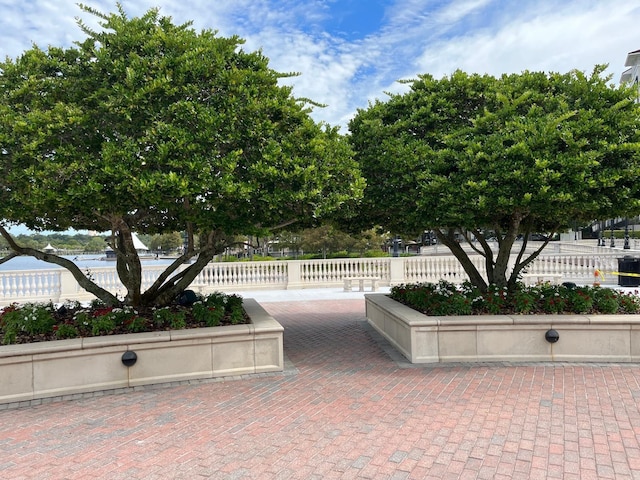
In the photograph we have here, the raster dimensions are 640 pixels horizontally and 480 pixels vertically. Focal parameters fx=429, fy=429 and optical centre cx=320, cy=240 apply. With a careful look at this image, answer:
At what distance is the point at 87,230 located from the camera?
28.9 feet

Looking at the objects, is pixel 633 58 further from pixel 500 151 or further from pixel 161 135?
pixel 161 135

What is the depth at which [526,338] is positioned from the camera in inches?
268

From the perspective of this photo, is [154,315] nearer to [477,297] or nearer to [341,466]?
[341,466]

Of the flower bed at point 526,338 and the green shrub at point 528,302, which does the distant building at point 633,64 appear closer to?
the green shrub at point 528,302

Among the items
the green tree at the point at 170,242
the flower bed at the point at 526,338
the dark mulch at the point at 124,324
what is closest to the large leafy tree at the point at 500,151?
the flower bed at the point at 526,338

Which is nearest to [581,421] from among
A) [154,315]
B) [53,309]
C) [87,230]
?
[154,315]

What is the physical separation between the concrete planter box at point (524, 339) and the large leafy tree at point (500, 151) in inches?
65.2

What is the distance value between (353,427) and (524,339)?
12.2 feet

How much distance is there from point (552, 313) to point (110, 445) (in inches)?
266

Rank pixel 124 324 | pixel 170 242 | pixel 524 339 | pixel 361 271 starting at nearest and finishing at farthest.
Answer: pixel 124 324, pixel 524 339, pixel 361 271, pixel 170 242

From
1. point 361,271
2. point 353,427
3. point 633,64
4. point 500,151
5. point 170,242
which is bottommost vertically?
point 353,427

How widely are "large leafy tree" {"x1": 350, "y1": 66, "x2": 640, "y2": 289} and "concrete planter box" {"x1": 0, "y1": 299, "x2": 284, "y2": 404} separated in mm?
3254

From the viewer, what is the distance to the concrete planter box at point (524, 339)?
669 cm

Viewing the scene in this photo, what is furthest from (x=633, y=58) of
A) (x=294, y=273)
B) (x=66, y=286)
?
(x=66, y=286)
